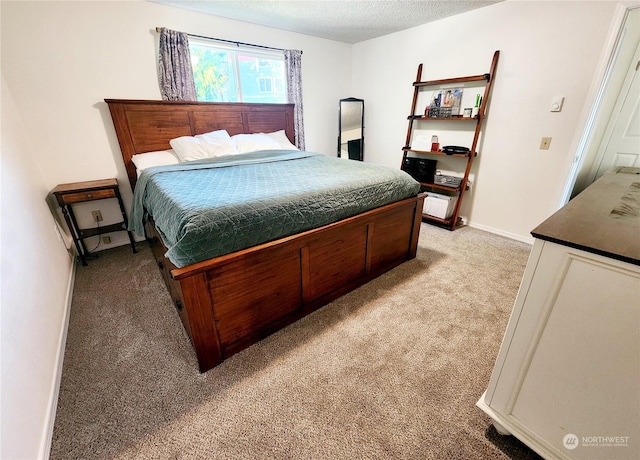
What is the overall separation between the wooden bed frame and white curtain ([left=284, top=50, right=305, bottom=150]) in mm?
1295

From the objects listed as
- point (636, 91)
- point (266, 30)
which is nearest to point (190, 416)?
point (266, 30)

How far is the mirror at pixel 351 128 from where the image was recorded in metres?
3.95

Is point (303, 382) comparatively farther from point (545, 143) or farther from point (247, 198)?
point (545, 143)

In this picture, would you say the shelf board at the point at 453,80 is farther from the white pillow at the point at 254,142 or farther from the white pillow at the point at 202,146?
the white pillow at the point at 202,146

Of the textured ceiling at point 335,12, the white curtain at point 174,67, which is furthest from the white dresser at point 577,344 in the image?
the white curtain at point 174,67

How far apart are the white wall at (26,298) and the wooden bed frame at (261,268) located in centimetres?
59

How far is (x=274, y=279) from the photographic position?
1544 mm

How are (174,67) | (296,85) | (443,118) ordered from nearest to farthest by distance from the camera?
(174,67)
(443,118)
(296,85)

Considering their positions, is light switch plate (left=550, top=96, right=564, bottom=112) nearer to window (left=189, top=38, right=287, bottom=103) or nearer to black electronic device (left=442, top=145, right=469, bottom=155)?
black electronic device (left=442, top=145, right=469, bottom=155)

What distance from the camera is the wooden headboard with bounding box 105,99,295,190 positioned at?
2539 mm

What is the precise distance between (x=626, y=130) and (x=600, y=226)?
302 centimetres

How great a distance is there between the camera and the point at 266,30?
10.5 ft

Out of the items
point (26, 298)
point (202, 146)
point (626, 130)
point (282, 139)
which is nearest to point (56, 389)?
point (26, 298)

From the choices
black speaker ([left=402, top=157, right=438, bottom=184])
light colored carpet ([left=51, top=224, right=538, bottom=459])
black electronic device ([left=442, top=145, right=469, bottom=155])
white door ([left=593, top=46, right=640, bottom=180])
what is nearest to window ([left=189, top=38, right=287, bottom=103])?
black speaker ([left=402, top=157, right=438, bottom=184])
